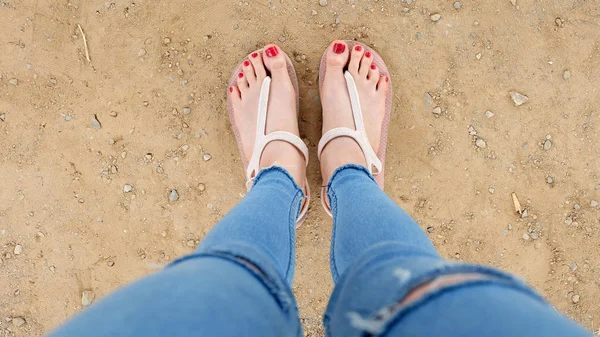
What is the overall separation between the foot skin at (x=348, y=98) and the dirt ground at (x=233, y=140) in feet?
0.23

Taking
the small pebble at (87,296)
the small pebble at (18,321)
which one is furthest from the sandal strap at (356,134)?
the small pebble at (18,321)

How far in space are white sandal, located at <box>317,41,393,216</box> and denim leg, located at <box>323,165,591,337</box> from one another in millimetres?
644

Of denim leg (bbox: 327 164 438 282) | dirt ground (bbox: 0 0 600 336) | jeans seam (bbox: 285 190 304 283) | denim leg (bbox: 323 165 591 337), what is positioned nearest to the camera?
denim leg (bbox: 323 165 591 337)

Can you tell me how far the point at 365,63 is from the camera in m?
1.78

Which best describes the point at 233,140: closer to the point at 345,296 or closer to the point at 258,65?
the point at 258,65

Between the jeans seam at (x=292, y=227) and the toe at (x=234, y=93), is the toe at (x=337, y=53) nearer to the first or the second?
the toe at (x=234, y=93)

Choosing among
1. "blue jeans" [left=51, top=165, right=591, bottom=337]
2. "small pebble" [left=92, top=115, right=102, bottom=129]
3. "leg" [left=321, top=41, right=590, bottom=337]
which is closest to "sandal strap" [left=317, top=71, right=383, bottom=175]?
"leg" [left=321, top=41, right=590, bottom=337]

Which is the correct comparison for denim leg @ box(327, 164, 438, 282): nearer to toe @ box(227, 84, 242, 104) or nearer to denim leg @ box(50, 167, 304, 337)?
denim leg @ box(50, 167, 304, 337)

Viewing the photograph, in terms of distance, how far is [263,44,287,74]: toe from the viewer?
1.73m

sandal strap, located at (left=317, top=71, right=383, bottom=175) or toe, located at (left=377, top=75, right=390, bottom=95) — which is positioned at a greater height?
toe, located at (left=377, top=75, right=390, bottom=95)

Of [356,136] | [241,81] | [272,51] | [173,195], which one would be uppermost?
[272,51]

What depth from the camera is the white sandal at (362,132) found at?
172 centimetres

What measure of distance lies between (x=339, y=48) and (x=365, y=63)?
132 mm

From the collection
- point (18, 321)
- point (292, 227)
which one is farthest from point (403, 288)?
point (18, 321)
